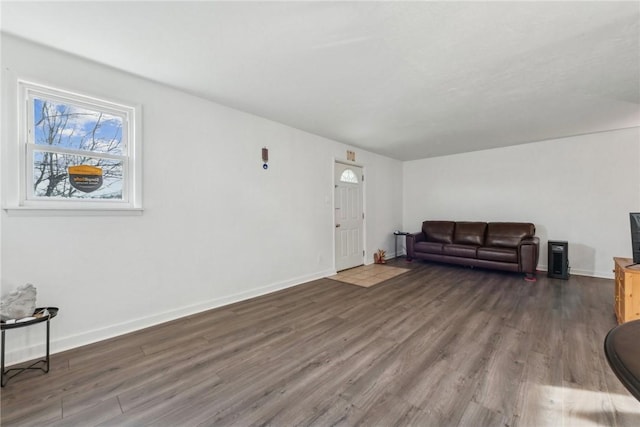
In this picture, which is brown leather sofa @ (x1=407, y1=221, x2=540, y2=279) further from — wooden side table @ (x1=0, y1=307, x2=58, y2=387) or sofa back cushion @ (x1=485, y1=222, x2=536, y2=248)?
wooden side table @ (x1=0, y1=307, x2=58, y2=387)

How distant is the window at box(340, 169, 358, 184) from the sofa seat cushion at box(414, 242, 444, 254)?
1984 millimetres

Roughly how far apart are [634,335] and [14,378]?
11.5 feet

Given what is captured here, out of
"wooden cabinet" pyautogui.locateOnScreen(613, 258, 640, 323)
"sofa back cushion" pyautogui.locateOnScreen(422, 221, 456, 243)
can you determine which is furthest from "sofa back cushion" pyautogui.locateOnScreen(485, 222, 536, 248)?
"wooden cabinet" pyautogui.locateOnScreen(613, 258, 640, 323)

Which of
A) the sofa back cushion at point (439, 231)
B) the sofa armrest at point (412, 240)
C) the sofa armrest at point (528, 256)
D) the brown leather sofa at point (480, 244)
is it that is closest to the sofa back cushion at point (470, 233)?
the brown leather sofa at point (480, 244)

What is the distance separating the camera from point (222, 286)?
3275 millimetres

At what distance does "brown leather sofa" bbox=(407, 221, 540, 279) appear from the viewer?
452 cm

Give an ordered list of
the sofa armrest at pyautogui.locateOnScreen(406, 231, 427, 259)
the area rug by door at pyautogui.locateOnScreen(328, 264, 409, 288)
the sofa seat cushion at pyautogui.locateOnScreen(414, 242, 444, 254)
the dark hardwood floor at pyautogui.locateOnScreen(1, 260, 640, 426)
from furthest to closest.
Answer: the sofa armrest at pyautogui.locateOnScreen(406, 231, 427, 259), the sofa seat cushion at pyautogui.locateOnScreen(414, 242, 444, 254), the area rug by door at pyautogui.locateOnScreen(328, 264, 409, 288), the dark hardwood floor at pyautogui.locateOnScreen(1, 260, 640, 426)

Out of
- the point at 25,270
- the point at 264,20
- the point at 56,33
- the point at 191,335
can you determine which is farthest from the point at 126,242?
the point at 264,20

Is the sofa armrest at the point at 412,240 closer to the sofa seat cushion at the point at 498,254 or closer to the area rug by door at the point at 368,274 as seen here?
the area rug by door at the point at 368,274

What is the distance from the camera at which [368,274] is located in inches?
190

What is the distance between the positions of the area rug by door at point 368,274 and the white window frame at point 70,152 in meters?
3.17

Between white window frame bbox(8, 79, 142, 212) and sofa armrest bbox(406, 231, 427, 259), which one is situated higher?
white window frame bbox(8, 79, 142, 212)

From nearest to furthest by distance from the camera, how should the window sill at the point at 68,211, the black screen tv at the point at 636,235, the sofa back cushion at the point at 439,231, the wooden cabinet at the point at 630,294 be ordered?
the window sill at the point at 68,211 → the wooden cabinet at the point at 630,294 → the black screen tv at the point at 636,235 → the sofa back cushion at the point at 439,231

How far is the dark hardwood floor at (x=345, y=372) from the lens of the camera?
5.06 feet
